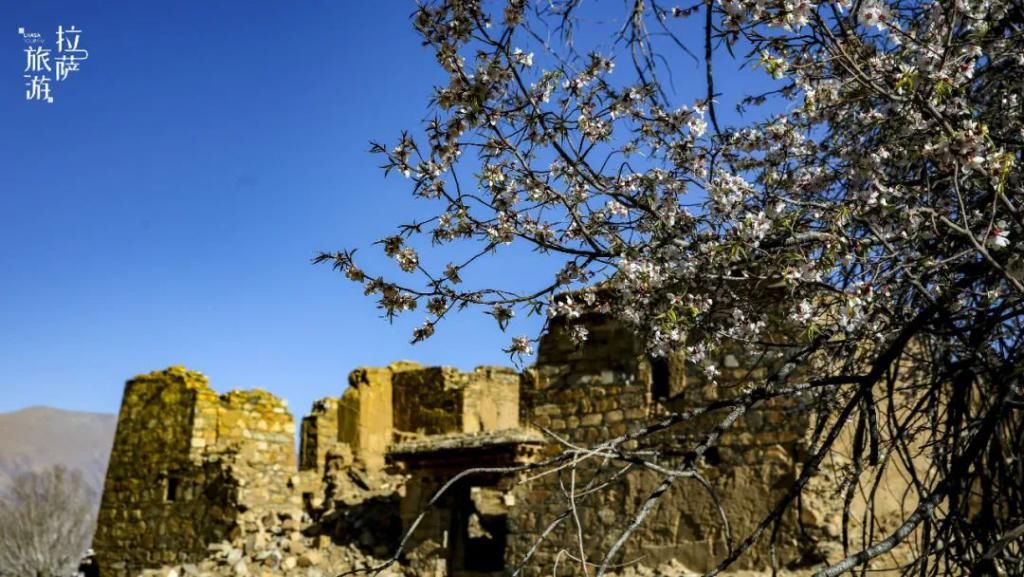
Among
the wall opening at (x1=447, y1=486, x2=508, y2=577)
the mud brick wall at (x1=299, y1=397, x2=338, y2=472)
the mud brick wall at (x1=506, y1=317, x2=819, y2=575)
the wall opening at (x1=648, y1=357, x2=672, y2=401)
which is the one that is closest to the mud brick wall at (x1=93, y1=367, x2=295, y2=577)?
the mud brick wall at (x1=299, y1=397, x2=338, y2=472)

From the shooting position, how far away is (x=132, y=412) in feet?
66.0

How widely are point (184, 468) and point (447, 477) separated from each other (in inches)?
285

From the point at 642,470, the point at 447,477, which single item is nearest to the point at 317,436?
the point at 447,477

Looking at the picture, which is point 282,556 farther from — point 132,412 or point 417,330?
point 417,330

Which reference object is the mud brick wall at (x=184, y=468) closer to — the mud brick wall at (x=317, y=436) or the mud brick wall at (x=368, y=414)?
the mud brick wall at (x=317, y=436)

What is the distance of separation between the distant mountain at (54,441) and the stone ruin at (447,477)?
11306 centimetres

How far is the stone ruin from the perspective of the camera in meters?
8.89

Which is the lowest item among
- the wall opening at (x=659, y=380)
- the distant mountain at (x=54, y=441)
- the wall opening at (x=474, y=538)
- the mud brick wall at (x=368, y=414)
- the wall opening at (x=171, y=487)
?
the wall opening at (x=474, y=538)

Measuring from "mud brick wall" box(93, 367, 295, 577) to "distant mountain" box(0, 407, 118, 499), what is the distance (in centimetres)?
11277

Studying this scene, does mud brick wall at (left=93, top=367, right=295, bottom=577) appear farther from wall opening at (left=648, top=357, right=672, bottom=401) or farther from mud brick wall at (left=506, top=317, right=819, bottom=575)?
wall opening at (left=648, top=357, right=672, bottom=401)

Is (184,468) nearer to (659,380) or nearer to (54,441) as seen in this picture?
(659,380)

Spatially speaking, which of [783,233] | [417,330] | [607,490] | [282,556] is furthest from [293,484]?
Answer: [783,233]

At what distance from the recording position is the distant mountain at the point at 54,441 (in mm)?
130700

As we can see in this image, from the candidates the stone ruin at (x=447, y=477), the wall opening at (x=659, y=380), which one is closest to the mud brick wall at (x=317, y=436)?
the stone ruin at (x=447, y=477)
